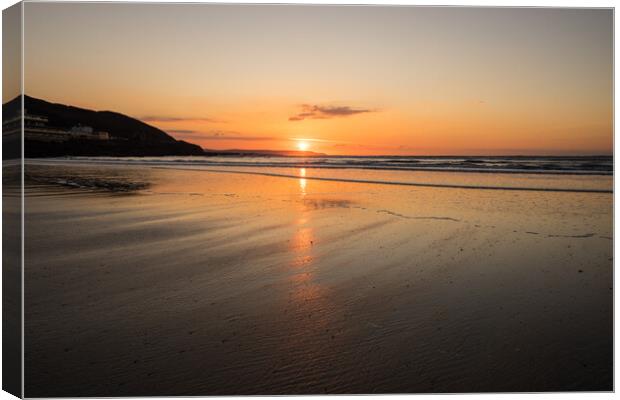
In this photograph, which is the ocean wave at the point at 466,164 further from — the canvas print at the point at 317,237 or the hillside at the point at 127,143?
the canvas print at the point at 317,237

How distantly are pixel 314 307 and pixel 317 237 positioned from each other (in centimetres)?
172

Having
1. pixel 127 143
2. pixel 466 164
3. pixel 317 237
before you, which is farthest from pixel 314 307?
pixel 127 143

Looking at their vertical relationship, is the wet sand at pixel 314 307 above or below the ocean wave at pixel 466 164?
below

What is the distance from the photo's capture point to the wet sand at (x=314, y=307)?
2.22 m

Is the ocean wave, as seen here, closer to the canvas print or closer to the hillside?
the hillside

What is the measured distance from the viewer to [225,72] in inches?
155

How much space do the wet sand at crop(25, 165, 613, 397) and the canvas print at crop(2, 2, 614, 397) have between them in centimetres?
1

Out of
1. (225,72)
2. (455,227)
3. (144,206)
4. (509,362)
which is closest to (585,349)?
(509,362)

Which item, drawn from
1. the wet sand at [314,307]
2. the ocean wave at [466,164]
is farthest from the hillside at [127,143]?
the wet sand at [314,307]

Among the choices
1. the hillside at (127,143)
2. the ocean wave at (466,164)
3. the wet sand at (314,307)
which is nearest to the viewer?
the wet sand at (314,307)

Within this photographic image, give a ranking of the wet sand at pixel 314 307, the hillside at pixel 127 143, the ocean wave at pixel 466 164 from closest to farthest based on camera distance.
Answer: the wet sand at pixel 314 307 → the ocean wave at pixel 466 164 → the hillside at pixel 127 143

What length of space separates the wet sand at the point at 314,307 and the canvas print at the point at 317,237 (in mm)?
13

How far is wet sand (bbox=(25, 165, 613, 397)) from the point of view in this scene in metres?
2.22

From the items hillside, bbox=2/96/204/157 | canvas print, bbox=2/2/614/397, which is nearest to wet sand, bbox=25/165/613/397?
canvas print, bbox=2/2/614/397
